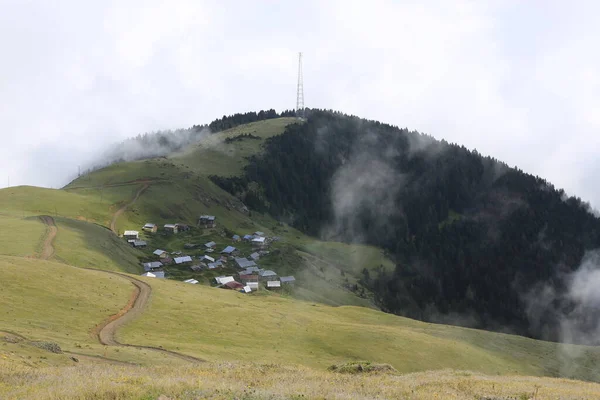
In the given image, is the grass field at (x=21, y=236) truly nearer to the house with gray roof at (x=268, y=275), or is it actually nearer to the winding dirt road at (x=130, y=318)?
the winding dirt road at (x=130, y=318)

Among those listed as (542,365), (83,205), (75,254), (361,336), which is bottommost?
(542,365)

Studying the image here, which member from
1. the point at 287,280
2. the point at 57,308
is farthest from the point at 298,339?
the point at 287,280

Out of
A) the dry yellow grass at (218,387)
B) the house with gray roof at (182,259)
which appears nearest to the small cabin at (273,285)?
the house with gray roof at (182,259)

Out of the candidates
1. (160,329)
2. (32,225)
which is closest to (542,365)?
(160,329)

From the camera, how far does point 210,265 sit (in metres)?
174

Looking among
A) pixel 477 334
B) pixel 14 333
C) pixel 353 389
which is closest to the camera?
pixel 353 389

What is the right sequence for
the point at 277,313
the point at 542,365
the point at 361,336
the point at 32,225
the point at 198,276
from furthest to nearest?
the point at 198,276 < the point at 32,225 < the point at 542,365 < the point at 277,313 < the point at 361,336

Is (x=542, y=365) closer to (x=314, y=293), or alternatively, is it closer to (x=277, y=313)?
(x=277, y=313)

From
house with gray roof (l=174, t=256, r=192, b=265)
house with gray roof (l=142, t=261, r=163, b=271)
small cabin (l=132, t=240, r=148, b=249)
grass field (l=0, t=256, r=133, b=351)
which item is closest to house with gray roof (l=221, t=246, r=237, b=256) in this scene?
house with gray roof (l=174, t=256, r=192, b=265)

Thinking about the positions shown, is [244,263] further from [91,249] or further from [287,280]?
[91,249]

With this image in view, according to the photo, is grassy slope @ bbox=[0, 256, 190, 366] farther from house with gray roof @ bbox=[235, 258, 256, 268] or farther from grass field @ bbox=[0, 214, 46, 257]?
house with gray roof @ bbox=[235, 258, 256, 268]

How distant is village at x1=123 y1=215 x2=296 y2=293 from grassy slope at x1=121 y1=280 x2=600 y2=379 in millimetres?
56846

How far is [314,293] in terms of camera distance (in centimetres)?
16875

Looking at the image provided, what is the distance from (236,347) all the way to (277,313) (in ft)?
73.9
